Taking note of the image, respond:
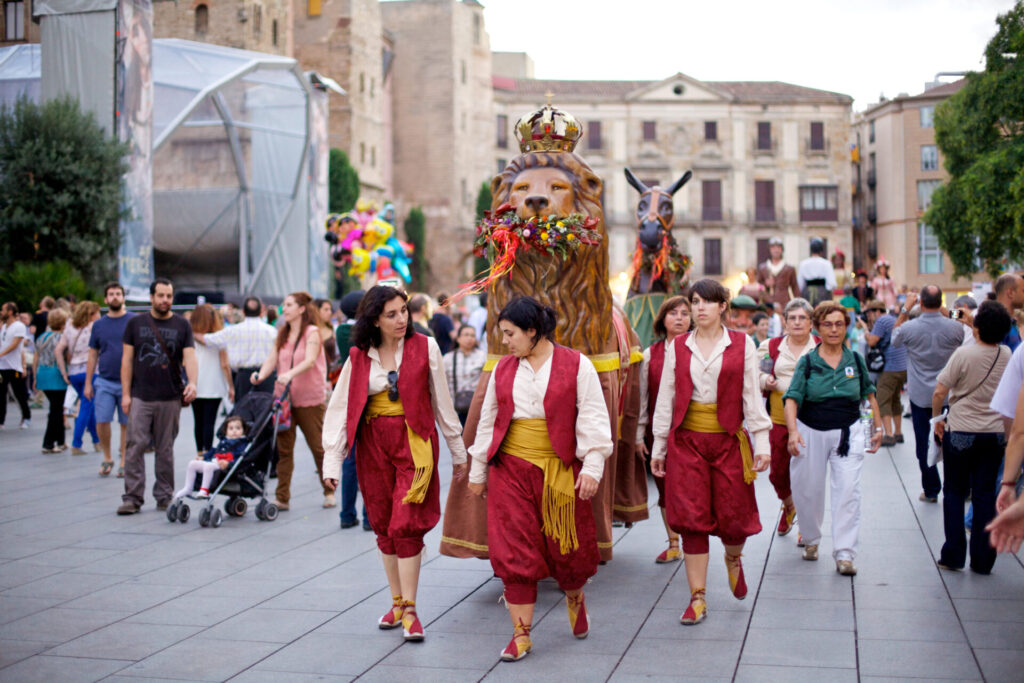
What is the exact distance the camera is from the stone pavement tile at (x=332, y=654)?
536cm

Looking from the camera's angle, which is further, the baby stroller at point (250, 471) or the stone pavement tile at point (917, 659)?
the baby stroller at point (250, 471)

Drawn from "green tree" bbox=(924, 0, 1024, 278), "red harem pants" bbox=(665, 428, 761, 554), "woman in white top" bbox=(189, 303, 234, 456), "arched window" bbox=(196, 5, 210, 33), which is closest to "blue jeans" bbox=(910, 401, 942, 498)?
"red harem pants" bbox=(665, 428, 761, 554)

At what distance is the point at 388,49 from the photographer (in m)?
66.2

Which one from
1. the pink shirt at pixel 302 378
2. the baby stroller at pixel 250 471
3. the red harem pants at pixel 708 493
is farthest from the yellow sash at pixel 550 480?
the pink shirt at pixel 302 378

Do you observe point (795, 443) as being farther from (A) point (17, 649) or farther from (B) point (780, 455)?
(A) point (17, 649)

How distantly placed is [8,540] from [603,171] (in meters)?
59.2

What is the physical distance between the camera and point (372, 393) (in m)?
6.08

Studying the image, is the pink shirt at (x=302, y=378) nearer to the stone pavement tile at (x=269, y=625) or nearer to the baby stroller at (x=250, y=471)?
the baby stroller at (x=250, y=471)

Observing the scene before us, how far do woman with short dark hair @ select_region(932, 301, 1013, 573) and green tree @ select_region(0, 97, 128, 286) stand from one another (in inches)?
711

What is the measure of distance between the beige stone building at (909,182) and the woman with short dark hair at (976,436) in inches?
2261

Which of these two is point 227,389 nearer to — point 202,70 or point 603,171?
point 202,70

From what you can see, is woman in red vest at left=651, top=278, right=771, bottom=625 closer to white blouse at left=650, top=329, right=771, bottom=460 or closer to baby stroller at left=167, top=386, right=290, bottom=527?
white blouse at left=650, top=329, right=771, bottom=460

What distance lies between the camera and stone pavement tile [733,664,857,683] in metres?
5.11

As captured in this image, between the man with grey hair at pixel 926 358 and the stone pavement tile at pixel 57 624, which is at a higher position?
the man with grey hair at pixel 926 358
